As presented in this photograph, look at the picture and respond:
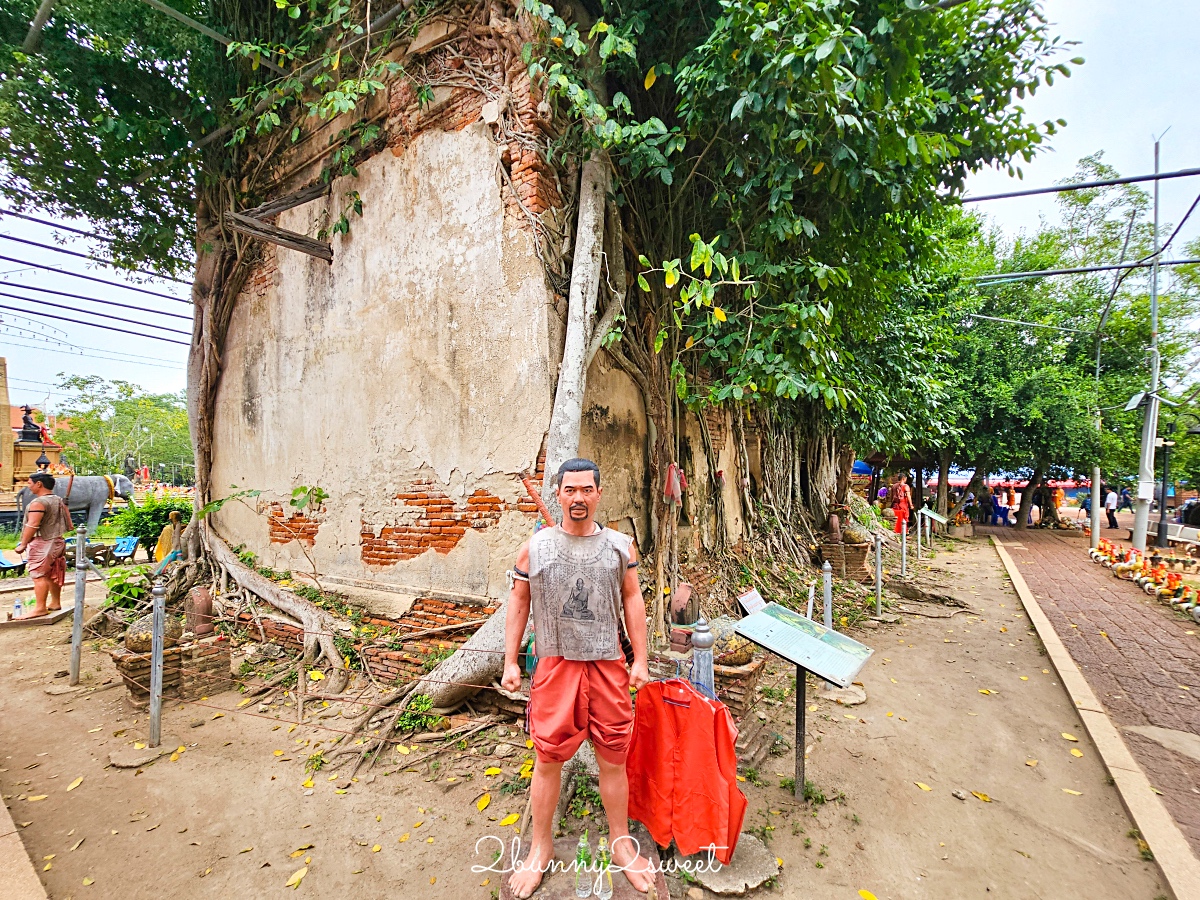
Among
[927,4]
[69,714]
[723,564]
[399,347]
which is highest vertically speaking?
[927,4]

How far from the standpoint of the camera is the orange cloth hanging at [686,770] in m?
2.56

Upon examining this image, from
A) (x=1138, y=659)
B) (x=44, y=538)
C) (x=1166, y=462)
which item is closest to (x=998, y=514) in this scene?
(x=1166, y=462)

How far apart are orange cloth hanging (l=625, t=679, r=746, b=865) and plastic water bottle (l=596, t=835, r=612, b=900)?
0.85 ft

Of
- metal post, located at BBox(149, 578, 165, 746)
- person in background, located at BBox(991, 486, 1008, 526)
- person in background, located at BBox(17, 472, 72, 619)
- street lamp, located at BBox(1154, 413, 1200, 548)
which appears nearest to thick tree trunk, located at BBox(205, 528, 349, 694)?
metal post, located at BBox(149, 578, 165, 746)

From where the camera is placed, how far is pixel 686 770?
2.60 metres

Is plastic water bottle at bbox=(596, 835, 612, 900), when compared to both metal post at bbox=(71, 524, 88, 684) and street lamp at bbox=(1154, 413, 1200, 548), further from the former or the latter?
street lamp at bbox=(1154, 413, 1200, 548)

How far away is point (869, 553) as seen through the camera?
1032cm

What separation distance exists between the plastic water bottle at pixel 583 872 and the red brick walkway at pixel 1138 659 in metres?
3.20

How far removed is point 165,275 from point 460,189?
6986 mm

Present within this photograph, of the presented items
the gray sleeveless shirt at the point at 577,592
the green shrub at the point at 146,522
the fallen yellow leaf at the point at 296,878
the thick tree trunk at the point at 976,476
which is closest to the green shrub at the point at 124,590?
the green shrub at the point at 146,522

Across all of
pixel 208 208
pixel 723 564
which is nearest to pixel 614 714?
pixel 723 564

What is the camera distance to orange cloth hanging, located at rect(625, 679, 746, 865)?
8.41ft

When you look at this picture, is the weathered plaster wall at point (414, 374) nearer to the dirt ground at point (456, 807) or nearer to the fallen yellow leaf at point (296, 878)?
the dirt ground at point (456, 807)

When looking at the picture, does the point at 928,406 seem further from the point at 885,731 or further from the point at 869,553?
the point at 885,731
